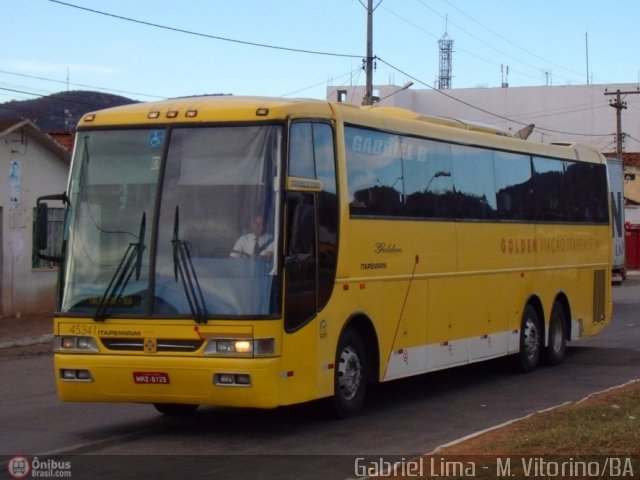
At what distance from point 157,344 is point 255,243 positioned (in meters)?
1.35

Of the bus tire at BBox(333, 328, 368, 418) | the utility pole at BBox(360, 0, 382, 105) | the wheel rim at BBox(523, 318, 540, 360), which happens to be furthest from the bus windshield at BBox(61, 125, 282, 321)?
the utility pole at BBox(360, 0, 382, 105)

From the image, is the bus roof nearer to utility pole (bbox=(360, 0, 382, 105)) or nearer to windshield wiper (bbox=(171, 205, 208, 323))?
windshield wiper (bbox=(171, 205, 208, 323))

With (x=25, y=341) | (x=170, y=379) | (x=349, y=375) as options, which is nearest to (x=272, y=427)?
(x=349, y=375)

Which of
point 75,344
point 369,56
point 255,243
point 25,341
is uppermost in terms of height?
point 369,56

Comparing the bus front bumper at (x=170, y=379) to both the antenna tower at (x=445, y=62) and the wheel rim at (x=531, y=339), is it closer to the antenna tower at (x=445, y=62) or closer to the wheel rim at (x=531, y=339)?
the wheel rim at (x=531, y=339)

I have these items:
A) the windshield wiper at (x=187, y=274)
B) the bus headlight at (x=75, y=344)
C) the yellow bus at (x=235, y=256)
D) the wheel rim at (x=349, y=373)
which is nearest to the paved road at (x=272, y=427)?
the wheel rim at (x=349, y=373)

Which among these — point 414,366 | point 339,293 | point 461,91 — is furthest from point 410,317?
point 461,91

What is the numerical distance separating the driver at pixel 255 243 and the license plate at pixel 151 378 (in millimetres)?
1324

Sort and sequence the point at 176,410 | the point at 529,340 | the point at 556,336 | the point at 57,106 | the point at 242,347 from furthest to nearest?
the point at 57,106
the point at 556,336
the point at 529,340
the point at 176,410
the point at 242,347

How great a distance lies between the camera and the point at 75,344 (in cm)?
1119

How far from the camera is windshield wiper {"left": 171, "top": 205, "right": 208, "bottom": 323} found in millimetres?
10758

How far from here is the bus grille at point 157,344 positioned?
10.8m

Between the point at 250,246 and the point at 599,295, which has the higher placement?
the point at 250,246

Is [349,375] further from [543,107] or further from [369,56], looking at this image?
[543,107]
